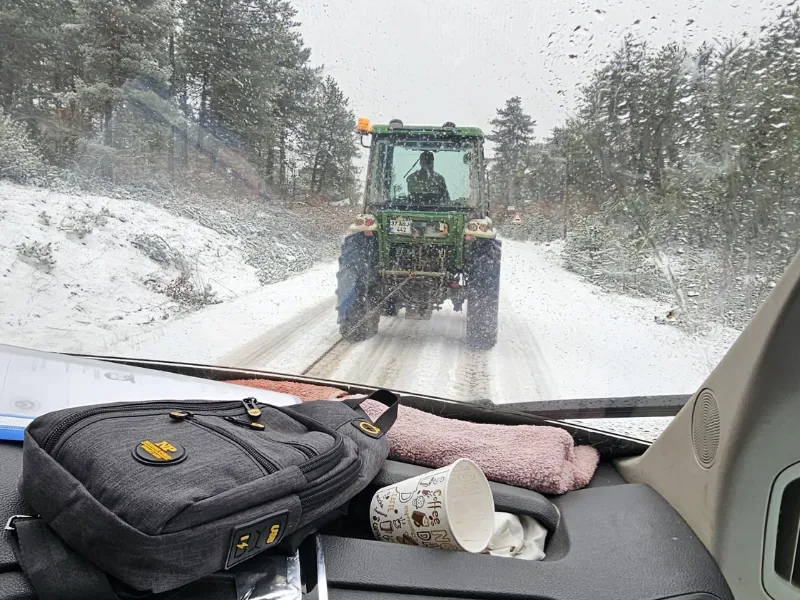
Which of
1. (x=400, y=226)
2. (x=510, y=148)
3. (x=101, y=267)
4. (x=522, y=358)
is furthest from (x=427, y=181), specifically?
(x=101, y=267)

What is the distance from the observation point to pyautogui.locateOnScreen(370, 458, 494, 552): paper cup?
98 cm

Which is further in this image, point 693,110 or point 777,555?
point 693,110

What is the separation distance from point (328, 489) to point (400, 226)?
4191 millimetres

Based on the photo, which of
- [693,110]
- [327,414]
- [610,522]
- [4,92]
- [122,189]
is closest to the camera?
Answer: [610,522]

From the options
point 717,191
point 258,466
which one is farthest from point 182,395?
point 717,191

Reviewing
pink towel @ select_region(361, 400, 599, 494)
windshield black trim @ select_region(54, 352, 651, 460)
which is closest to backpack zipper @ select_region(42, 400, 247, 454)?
pink towel @ select_region(361, 400, 599, 494)

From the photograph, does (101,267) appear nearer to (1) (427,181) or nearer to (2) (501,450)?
(1) (427,181)

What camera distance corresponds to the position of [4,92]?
577 centimetres

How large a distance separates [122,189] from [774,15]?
246 inches

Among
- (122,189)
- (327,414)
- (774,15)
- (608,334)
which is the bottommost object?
(608,334)

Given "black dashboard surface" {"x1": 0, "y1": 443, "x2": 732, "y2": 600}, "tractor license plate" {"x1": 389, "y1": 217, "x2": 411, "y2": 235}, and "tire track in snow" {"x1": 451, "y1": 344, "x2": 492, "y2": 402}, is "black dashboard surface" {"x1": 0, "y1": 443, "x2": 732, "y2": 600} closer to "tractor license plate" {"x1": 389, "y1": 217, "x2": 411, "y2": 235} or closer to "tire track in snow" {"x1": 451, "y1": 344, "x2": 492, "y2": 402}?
"tire track in snow" {"x1": 451, "y1": 344, "x2": 492, "y2": 402}

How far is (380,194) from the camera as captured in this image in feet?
16.6

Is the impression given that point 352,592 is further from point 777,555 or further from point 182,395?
point 182,395

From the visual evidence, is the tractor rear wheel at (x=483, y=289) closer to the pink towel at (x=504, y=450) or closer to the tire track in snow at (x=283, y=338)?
the tire track in snow at (x=283, y=338)
